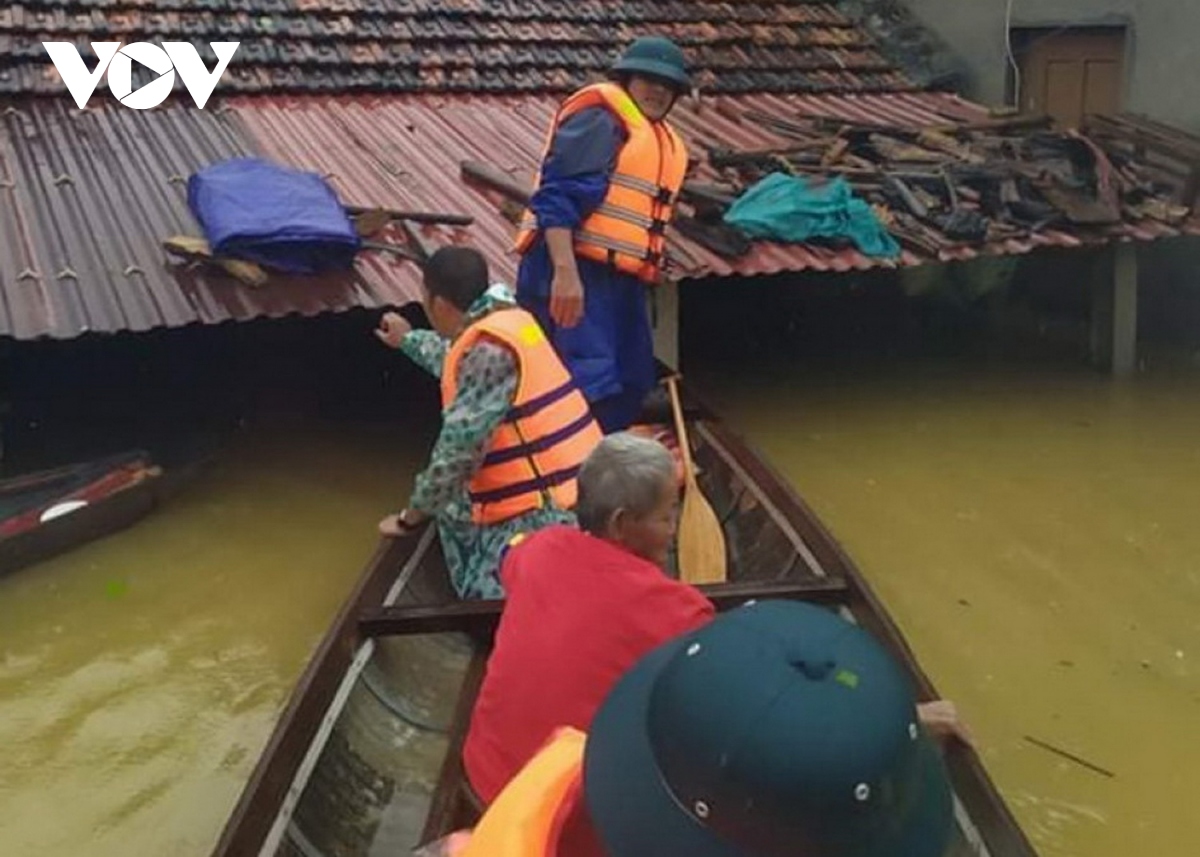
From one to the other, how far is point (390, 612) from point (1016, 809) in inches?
77.0

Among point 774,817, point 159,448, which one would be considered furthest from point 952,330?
point 774,817

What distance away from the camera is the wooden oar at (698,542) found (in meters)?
4.37

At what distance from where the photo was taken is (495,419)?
11.7 feet

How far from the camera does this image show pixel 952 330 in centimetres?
923

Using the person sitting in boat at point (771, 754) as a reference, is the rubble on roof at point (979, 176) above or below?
below

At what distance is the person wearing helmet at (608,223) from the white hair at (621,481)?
2.06m

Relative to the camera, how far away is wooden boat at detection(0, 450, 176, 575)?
5414 mm

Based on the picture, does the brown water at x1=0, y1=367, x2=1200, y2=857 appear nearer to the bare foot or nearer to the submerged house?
the bare foot

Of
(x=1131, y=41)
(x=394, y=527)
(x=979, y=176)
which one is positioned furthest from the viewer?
(x=1131, y=41)

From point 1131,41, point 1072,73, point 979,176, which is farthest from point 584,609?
point 1072,73

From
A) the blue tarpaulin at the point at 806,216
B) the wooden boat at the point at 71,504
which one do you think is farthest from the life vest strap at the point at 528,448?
the blue tarpaulin at the point at 806,216

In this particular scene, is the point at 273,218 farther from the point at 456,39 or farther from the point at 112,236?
the point at 456,39

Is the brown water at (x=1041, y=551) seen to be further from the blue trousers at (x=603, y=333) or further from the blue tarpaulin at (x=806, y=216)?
the blue trousers at (x=603, y=333)

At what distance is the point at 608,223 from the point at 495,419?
1486 millimetres
